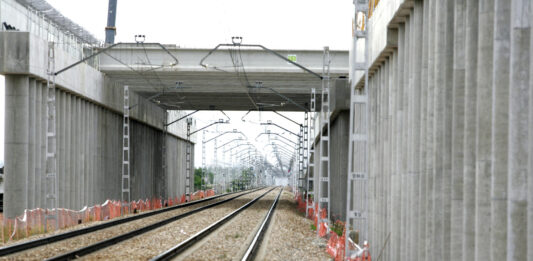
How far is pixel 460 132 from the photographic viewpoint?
39.7ft

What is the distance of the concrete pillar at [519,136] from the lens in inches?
353

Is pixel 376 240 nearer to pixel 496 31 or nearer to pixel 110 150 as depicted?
pixel 496 31

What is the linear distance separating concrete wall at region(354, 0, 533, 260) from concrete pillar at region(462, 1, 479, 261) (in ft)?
0.05

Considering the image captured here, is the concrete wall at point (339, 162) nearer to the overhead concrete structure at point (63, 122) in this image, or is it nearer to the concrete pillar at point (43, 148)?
the overhead concrete structure at point (63, 122)

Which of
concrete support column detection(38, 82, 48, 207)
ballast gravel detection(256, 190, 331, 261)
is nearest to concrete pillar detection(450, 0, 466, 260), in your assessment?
ballast gravel detection(256, 190, 331, 261)

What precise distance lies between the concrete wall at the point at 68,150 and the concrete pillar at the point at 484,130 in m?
→ 23.0

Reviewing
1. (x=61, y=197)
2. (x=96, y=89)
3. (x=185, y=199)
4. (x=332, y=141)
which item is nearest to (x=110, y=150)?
(x=96, y=89)

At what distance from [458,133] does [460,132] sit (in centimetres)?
4

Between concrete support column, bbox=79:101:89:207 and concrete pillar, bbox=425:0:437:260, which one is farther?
concrete support column, bbox=79:101:89:207

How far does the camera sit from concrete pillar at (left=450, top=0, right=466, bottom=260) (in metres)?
11.8

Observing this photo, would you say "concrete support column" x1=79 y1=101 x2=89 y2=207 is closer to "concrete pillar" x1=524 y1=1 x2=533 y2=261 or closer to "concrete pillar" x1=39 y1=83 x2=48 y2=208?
"concrete pillar" x1=39 y1=83 x2=48 y2=208

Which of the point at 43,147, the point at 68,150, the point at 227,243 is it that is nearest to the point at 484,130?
the point at 227,243

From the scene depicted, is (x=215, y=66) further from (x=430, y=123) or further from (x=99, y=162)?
(x=430, y=123)

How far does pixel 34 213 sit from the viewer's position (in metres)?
28.3
